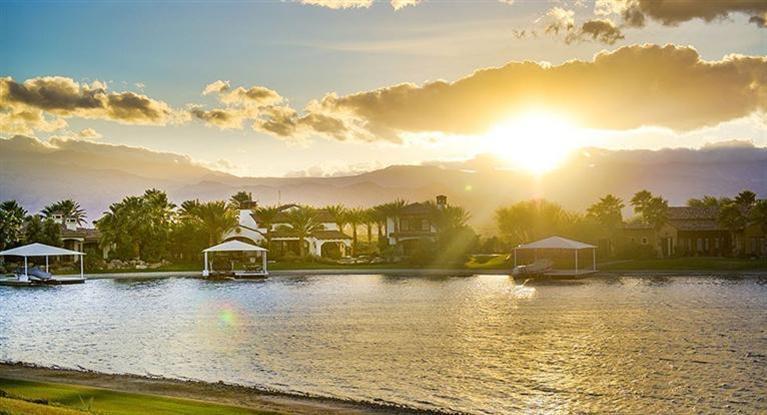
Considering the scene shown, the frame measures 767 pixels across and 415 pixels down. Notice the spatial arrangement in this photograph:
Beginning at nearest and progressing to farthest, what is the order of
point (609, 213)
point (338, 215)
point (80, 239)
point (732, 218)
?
point (732, 218)
point (609, 213)
point (80, 239)
point (338, 215)

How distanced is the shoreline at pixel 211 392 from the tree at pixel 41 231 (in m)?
55.3

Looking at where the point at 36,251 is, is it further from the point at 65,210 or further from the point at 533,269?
the point at 65,210

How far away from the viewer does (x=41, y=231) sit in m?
69.8

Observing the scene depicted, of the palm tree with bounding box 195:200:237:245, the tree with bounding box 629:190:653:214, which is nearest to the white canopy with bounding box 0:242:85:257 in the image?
the palm tree with bounding box 195:200:237:245

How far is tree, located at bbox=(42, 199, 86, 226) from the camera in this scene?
87.5m

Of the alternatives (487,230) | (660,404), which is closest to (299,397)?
(660,404)

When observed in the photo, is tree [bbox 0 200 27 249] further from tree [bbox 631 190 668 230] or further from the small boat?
tree [bbox 631 190 668 230]

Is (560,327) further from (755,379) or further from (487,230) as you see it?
(487,230)

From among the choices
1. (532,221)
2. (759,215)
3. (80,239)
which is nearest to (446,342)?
(759,215)

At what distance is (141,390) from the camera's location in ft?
53.0

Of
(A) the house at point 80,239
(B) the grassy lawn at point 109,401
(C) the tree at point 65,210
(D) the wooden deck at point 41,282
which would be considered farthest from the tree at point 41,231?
(B) the grassy lawn at point 109,401

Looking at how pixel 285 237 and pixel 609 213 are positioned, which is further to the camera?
pixel 285 237

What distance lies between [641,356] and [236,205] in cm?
7384

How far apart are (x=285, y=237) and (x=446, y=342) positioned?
184 feet
